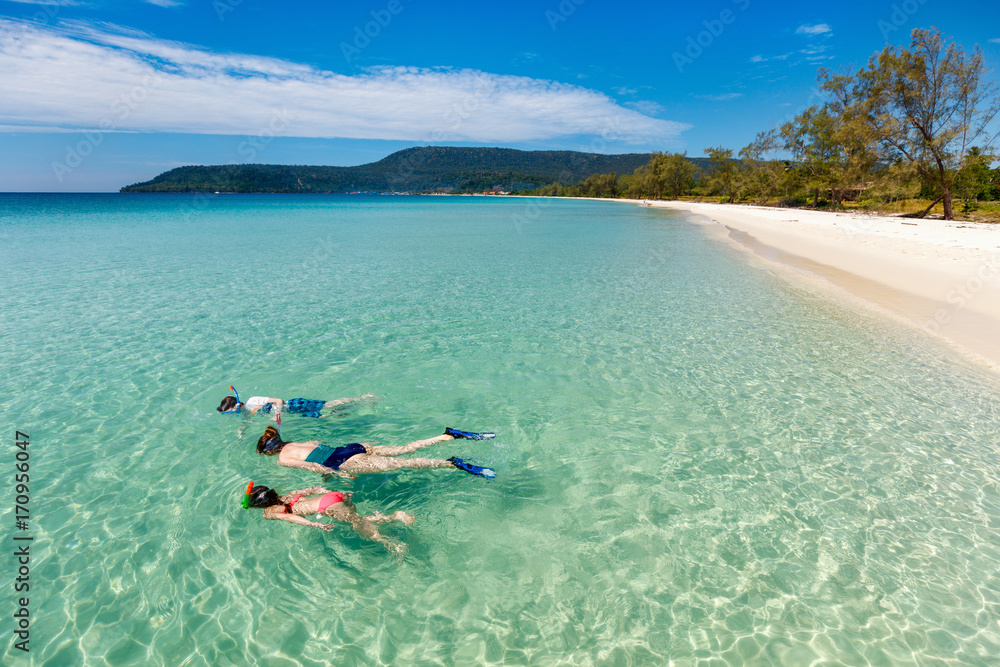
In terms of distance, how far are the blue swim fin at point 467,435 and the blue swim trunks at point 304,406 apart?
8.62ft

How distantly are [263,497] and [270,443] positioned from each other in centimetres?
147

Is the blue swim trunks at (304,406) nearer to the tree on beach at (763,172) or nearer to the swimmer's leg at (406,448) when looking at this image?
the swimmer's leg at (406,448)

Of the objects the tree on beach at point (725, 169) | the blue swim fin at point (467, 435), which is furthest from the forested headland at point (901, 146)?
the blue swim fin at point (467, 435)

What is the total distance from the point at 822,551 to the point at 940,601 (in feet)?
3.38

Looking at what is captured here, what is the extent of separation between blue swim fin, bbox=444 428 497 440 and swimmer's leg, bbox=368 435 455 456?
0.22ft

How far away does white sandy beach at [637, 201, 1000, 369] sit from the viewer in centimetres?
1330

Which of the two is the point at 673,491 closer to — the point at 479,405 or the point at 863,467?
the point at 863,467

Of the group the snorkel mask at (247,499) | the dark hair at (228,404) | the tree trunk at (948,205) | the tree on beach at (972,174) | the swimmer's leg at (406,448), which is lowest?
the swimmer's leg at (406,448)

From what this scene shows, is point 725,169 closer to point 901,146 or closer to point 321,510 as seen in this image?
point 901,146

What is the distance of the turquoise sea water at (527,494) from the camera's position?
4.51 m

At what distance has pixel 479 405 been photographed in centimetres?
906

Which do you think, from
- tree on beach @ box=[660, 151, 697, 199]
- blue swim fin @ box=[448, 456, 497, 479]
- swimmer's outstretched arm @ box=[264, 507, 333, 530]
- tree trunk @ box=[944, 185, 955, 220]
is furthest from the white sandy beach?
tree on beach @ box=[660, 151, 697, 199]

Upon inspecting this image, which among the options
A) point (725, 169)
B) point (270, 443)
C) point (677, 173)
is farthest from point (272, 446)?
point (677, 173)

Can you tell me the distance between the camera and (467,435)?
767 centimetres
